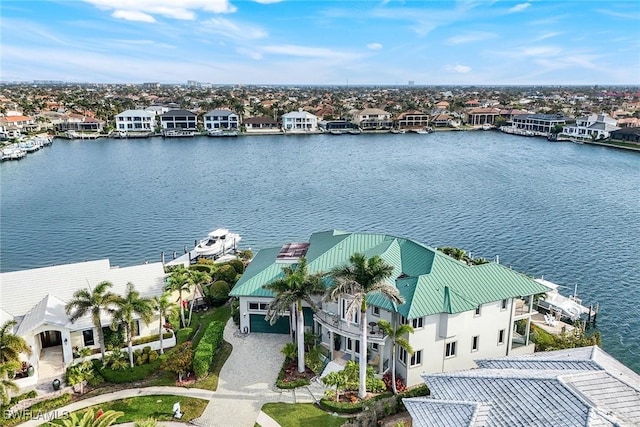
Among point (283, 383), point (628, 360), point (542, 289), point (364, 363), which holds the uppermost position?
point (542, 289)

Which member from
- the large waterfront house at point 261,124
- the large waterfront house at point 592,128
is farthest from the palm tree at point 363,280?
the large waterfront house at point 592,128

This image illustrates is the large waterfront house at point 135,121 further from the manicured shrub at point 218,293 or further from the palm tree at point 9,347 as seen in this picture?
the palm tree at point 9,347

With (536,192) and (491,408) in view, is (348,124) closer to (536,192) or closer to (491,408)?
(536,192)

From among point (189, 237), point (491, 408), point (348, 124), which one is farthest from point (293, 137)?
point (491, 408)

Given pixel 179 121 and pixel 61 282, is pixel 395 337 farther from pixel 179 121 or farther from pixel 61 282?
pixel 179 121

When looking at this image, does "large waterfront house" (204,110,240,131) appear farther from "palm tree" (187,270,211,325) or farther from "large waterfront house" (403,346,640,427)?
"large waterfront house" (403,346,640,427)

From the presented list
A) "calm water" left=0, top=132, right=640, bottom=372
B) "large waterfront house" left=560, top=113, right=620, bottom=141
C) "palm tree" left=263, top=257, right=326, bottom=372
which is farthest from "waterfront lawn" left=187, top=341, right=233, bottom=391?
"large waterfront house" left=560, top=113, right=620, bottom=141

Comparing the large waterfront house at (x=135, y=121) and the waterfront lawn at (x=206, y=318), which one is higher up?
the large waterfront house at (x=135, y=121)
